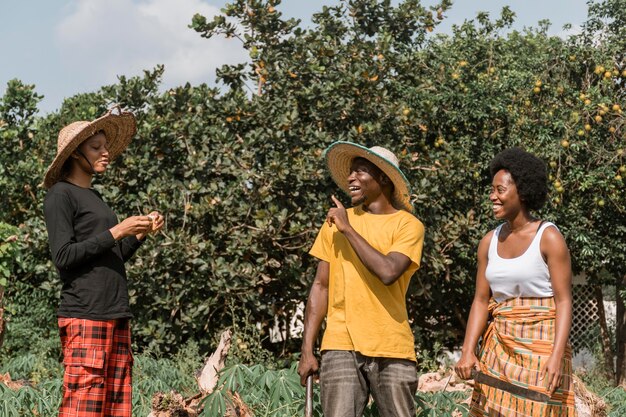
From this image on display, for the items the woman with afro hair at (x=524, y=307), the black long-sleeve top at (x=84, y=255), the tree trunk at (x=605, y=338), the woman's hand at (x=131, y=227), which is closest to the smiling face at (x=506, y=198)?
the woman with afro hair at (x=524, y=307)

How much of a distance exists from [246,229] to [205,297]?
76cm

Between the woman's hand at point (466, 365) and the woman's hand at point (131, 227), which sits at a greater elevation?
the woman's hand at point (131, 227)

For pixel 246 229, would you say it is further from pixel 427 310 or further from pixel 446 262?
pixel 427 310

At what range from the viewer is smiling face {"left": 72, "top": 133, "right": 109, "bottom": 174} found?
4.32m

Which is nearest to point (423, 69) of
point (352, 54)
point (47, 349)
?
point (352, 54)

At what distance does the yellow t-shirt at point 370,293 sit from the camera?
4.25 metres

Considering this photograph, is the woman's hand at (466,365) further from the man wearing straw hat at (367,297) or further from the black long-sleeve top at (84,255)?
the black long-sleeve top at (84,255)

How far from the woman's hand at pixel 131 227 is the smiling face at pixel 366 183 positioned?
957 millimetres

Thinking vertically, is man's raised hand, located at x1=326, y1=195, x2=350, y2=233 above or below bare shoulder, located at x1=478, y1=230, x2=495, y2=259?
above

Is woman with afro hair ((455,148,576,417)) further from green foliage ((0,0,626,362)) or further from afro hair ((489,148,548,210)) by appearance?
green foliage ((0,0,626,362))

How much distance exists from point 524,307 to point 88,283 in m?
1.85

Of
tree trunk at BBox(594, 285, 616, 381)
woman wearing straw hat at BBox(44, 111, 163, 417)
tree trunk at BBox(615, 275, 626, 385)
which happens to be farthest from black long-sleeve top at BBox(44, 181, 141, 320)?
tree trunk at BBox(594, 285, 616, 381)

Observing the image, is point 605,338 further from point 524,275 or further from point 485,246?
point 524,275

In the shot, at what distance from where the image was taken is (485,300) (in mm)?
4285
